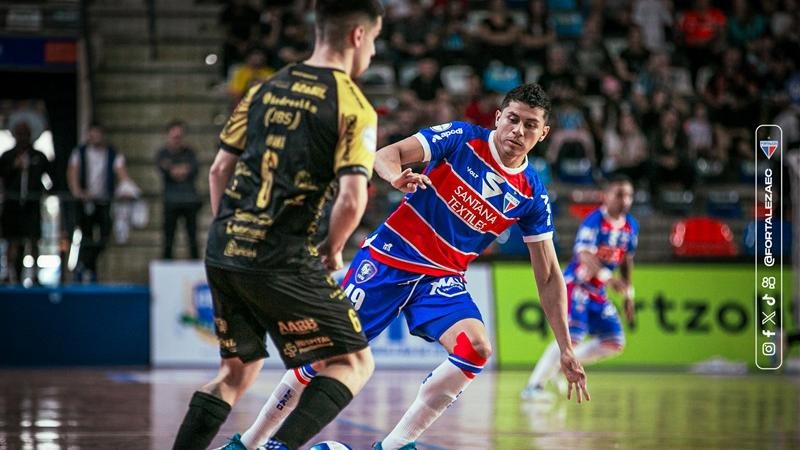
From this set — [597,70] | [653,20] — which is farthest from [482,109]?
[653,20]

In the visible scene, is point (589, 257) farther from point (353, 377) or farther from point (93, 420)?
point (353, 377)

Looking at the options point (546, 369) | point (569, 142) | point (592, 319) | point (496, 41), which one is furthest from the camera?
point (496, 41)

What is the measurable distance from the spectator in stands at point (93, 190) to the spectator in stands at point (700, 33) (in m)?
10.0

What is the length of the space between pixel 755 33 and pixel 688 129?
3.07 metres

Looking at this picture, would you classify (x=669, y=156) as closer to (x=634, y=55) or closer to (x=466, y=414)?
(x=634, y=55)

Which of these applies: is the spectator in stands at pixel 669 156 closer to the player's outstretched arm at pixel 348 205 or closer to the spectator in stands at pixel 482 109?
the spectator in stands at pixel 482 109

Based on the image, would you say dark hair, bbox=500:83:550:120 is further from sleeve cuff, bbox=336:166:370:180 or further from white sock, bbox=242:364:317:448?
sleeve cuff, bbox=336:166:370:180

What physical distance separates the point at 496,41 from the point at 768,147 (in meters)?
4.53

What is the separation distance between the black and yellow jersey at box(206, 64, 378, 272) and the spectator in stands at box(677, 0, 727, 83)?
55.0 ft

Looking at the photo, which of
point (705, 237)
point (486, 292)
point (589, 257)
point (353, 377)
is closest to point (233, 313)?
point (353, 377)

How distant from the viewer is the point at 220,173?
521 centimetres

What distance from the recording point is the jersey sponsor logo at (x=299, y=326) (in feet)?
16.6

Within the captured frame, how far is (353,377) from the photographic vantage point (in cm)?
519

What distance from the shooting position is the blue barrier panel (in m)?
15.2
